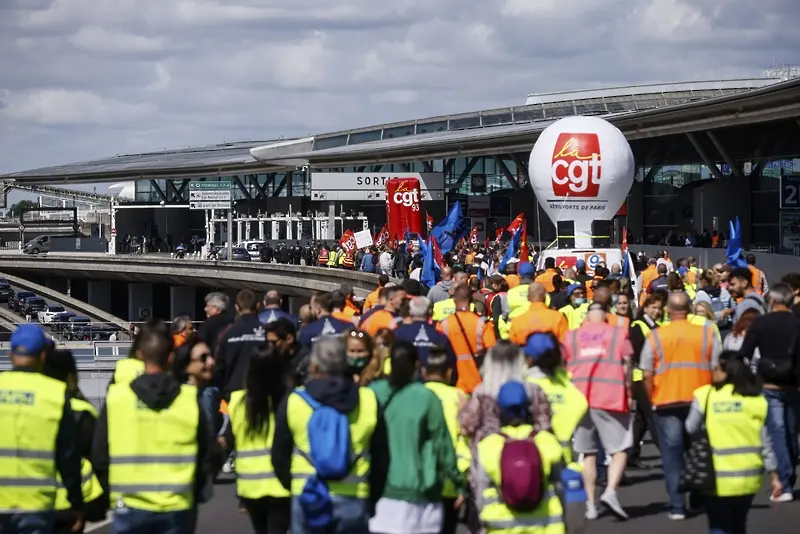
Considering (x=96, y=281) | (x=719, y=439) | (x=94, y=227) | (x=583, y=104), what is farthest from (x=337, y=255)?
(x=94, y=227)

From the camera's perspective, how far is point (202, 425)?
284 inches

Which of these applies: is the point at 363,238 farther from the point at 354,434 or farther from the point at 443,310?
the point at 354,434

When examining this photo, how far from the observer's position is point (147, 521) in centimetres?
710

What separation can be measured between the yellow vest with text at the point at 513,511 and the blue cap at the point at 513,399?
127 mm

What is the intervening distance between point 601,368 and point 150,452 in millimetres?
4699

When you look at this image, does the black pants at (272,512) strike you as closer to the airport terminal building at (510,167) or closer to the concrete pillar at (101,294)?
the airport terminal building at (510,167)

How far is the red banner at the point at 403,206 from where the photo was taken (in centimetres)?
4494

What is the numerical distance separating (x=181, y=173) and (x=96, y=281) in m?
9.17

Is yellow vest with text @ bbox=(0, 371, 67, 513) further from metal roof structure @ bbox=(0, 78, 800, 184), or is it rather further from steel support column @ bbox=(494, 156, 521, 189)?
steel support column @ bbox=(494, 156, 521, 189)

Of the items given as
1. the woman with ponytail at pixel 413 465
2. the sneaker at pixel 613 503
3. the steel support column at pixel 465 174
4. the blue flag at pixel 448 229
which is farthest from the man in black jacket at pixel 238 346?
the steel support column at pixel 465 174

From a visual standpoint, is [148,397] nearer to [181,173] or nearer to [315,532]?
[315,532]

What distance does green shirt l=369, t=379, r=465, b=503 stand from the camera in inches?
292

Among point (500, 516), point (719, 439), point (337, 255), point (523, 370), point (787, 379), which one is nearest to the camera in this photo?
point (500, 516)

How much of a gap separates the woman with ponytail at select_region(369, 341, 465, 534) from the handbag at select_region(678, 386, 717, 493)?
6.44 ft
